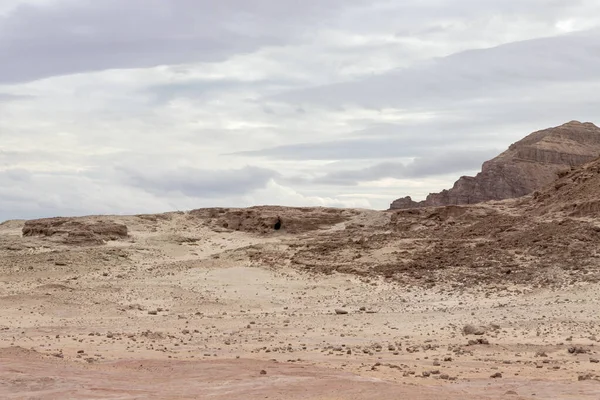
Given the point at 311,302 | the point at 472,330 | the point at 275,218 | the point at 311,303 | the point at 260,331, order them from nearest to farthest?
1. the point at 472,330
2. the point at 260,331
3. the point at 311,303
4. the point at 311,302
5. the point at 275,218

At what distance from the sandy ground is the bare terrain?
0.06 m

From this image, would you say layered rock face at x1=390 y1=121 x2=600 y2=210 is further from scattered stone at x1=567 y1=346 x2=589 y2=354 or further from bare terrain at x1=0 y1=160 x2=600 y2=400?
scattered stone at x1=567 y1=346 x2=589 y2=354

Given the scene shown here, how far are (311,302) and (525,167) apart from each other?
4425cm

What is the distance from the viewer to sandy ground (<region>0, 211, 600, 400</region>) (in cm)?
1041

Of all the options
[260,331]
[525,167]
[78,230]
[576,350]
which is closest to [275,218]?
[78,230]

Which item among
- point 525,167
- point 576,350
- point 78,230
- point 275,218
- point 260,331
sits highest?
point 525,167

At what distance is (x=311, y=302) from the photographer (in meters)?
24.4

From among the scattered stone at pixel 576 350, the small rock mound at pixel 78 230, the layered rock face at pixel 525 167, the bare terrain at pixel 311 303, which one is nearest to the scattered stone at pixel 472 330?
the bare terrain at pixel 311 303

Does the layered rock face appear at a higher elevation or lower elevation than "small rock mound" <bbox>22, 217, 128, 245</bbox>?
higher

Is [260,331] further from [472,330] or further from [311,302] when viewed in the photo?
[311,302]

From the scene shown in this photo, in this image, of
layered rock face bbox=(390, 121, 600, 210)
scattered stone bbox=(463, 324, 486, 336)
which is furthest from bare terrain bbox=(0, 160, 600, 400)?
layered rock face bbox=(390, 121, 600, 210)

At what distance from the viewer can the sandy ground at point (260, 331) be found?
34.1 ft

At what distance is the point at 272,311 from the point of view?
2311cm

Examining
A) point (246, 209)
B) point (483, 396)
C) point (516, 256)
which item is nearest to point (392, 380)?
point (483, 396)
